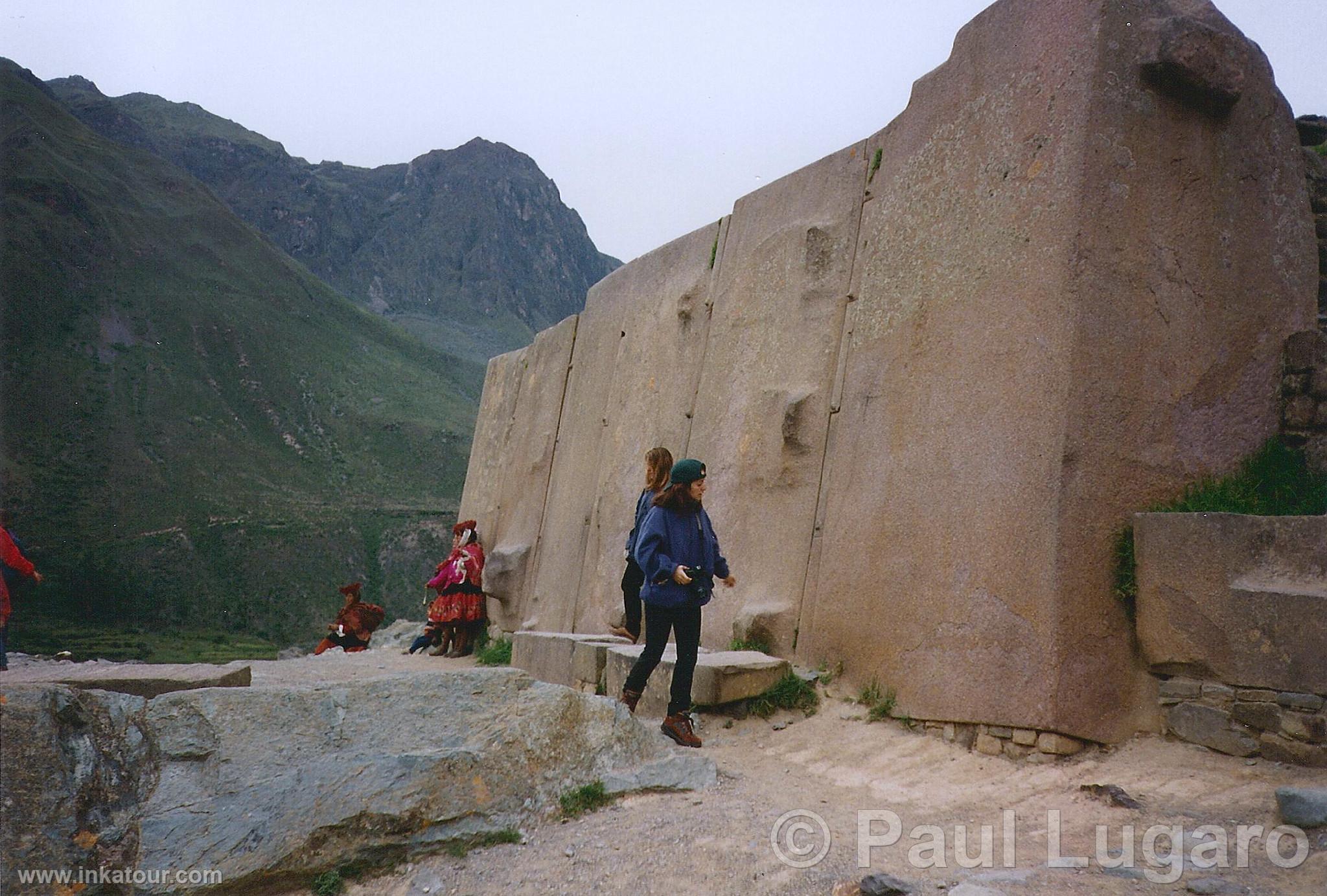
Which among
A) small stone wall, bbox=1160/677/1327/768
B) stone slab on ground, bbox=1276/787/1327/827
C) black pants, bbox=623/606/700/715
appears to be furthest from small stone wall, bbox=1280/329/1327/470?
black pants, bbox=623/606/700/715

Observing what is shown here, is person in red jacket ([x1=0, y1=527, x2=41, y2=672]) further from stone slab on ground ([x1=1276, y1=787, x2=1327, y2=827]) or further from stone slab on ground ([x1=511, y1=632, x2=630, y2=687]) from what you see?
stone slab on ground ([x1=1276, y1=787, x2=1327, y2=827])

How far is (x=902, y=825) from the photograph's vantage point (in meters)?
3.80

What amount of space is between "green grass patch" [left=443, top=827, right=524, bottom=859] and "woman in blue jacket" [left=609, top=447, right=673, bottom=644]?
1721 mm

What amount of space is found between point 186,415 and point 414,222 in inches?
2411

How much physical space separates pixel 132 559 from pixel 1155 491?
26.0 m

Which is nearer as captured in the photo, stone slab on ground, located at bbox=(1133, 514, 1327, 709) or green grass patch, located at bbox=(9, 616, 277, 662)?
stone slab on ground, located at bbox=(1133, 514, 1327, 709)

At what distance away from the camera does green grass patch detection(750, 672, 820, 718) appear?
5.46 metres

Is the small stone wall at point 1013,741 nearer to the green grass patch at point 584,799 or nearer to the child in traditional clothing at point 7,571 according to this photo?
the green grass patch at point 584,799

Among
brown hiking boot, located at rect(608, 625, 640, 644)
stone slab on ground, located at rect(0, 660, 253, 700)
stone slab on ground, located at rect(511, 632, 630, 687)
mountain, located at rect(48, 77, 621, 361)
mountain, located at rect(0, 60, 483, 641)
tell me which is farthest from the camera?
mountain, located at rect(48, 77, 621, 361)

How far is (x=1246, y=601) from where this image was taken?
406cm

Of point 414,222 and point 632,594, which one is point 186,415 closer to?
point 632,594

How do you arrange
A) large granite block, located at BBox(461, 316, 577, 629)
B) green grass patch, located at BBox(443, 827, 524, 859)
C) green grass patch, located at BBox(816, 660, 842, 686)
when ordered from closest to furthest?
green grass patch, located at BBox(443, 827, 524, 859) < green grass patch, located at BBox(816, 660, 842, 686) < large granite block, located at BBox(461, 316, 577, 629)

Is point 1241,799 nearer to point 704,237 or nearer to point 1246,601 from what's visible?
point 1246,601

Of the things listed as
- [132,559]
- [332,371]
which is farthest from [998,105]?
[332,371]
